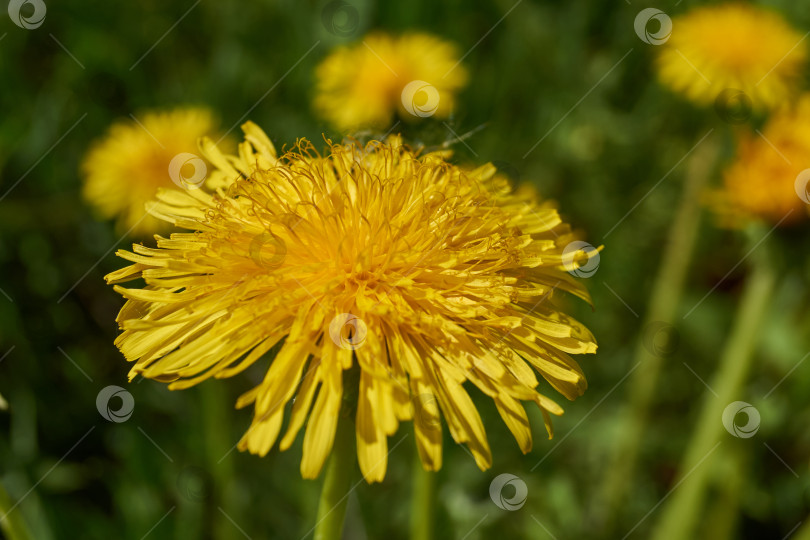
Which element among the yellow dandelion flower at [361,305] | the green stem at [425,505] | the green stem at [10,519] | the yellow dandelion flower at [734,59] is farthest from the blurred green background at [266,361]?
the green stem at [10,519]

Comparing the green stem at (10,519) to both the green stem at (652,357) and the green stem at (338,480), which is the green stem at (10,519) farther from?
the green stem at (652,357)

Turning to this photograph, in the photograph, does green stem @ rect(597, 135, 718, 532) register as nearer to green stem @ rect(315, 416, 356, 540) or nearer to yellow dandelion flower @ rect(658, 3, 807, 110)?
yellow dandelion flower @ rect(658, 3, 807, 110)

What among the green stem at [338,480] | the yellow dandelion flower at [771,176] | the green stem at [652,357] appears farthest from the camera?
the green stem at [652,357]

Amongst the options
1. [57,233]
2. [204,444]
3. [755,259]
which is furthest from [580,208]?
[57,233]

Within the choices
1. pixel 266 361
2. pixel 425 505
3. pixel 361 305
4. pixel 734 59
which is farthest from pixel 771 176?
pixel 266 361

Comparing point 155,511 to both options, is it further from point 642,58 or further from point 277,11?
point 642,58

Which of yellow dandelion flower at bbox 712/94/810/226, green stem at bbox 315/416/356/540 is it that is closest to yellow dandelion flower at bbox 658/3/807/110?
yellow dandelion flower at bbox 712/94/810/226

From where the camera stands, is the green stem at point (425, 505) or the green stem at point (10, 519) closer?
the green stem at point (10, 519)
